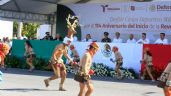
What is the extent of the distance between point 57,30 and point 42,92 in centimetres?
1632

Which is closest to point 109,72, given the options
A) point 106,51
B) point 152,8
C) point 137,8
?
point 106,51

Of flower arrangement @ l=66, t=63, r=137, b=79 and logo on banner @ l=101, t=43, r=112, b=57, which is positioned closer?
flower arrangement @ l=66, t=63, r=137, b=79

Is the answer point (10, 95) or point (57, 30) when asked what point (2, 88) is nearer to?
point (10, 95)

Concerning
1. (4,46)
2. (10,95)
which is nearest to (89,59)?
(4,46)

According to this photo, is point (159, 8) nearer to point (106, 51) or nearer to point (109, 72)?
point (106, 51)

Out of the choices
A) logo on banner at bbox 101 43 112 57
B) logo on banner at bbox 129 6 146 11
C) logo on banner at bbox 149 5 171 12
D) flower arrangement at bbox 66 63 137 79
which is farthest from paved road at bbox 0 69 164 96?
logo on banner at bbox 129 6 146 11

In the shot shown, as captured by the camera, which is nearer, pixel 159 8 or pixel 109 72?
pixel 109 72

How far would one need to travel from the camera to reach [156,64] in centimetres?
1925

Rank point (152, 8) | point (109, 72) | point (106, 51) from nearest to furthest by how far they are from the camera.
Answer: point (109, 72) → point (106, 51) → point (152, 8)

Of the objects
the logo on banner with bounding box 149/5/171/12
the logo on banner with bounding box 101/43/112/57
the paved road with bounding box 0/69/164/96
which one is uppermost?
the logo on banner with bounding box 149/5/171/12

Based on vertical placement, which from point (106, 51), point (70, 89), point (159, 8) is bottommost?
point (70, 89)

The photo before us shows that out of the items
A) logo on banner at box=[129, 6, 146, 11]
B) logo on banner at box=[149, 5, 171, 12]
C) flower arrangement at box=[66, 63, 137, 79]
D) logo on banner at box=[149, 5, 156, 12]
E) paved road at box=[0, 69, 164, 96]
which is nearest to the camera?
paved road at box=[0, 69, 164, 96]

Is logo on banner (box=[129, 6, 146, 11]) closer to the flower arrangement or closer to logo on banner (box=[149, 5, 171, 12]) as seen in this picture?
logo on banner (box=[149, 5, 171, 12])

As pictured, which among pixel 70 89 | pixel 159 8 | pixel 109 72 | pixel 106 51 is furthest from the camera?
pixel 159 8
